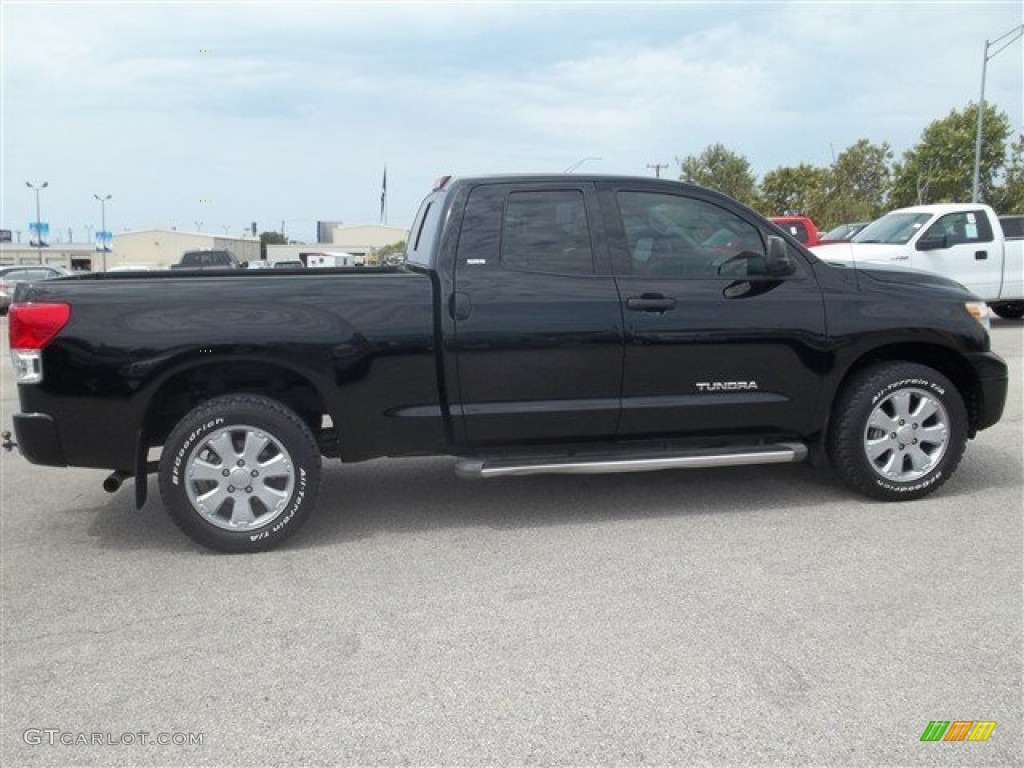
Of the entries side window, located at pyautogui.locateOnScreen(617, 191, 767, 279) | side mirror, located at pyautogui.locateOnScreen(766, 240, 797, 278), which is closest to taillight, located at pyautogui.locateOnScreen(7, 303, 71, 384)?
side window, located at pyautogui.locateOnScreen(617, 191, 767, 279)

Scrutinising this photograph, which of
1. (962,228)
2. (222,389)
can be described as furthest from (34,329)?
(962,228)

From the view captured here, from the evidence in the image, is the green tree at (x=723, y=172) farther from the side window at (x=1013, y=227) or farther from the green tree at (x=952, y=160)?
the side window at (x=1013, y=227)

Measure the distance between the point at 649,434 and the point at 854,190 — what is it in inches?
2211

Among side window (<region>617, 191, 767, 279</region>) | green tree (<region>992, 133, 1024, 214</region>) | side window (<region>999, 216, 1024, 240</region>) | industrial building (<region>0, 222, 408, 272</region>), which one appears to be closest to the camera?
side window (<region>617, 191, 767, 279</region>)

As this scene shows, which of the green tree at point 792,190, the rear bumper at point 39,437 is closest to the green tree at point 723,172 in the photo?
the green tree at point 792,190

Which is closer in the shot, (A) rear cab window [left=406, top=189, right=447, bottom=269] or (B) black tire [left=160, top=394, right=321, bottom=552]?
(B) black tire [left=160, top=394, right=321, bottom=552]

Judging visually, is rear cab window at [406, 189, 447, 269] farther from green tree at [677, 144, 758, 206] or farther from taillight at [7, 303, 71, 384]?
green tree at [677, 144, 758, 206]

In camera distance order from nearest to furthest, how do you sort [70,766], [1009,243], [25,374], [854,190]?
[70,766] < [25,374] < [1009,243] < [854,190]

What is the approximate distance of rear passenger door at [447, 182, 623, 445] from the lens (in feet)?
15.4

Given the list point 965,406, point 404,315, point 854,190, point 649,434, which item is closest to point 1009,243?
point 965,406

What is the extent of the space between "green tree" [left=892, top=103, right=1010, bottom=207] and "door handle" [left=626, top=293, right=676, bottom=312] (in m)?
41.6

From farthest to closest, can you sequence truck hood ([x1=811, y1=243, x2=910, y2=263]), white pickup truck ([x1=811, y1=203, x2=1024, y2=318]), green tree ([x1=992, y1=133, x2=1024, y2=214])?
green tree ([x1=992, y1=133, x2=1024, y2=214]) < white pickup truck ([x1=811, y1=203, x2=1024, y2=318]) < truck hood ([x1=811, y1=243, x2=910, y2=263])

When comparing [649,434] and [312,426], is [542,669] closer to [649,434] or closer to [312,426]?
[649,434]

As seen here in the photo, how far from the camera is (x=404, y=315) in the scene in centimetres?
461
